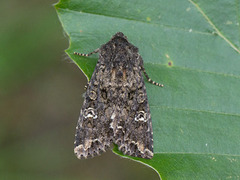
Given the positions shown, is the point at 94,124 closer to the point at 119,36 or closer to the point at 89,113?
the point at 89,113

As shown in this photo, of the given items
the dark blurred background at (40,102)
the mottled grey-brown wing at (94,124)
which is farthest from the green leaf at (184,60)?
the dark blurred background at (40,102)

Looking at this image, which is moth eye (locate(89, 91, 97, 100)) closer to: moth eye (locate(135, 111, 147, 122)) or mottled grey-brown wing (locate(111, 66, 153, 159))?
mottled grey-brown wing (locate(111, 66, 153, 159))

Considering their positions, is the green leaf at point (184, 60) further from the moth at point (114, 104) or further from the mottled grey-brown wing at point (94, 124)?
the mottled grey-brown wing at point (94, 124)

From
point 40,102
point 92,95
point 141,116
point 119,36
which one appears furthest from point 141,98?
point 40,102

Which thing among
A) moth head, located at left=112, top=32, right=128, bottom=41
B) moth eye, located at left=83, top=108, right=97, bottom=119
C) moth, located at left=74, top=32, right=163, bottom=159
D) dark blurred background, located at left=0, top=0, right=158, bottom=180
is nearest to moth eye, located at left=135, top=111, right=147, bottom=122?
moth, located at left=74, top=32, right=163, bottom=159

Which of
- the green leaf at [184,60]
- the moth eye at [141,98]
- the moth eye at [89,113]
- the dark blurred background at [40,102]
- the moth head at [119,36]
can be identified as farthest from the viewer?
the dark blurred background at [40,102]

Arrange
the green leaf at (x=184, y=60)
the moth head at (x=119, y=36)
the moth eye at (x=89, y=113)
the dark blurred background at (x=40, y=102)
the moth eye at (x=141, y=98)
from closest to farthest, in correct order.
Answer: the green leaf at (x=184, y=60) → the moth head at (x=119, y=36) → the moth eye at (x=141, y=98) → the moth eye at (x=89, y=113) → the dark blurred background at (x=40, y=102)

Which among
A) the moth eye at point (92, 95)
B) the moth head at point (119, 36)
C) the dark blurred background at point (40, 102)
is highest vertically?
the moth head at point (119, 36)
